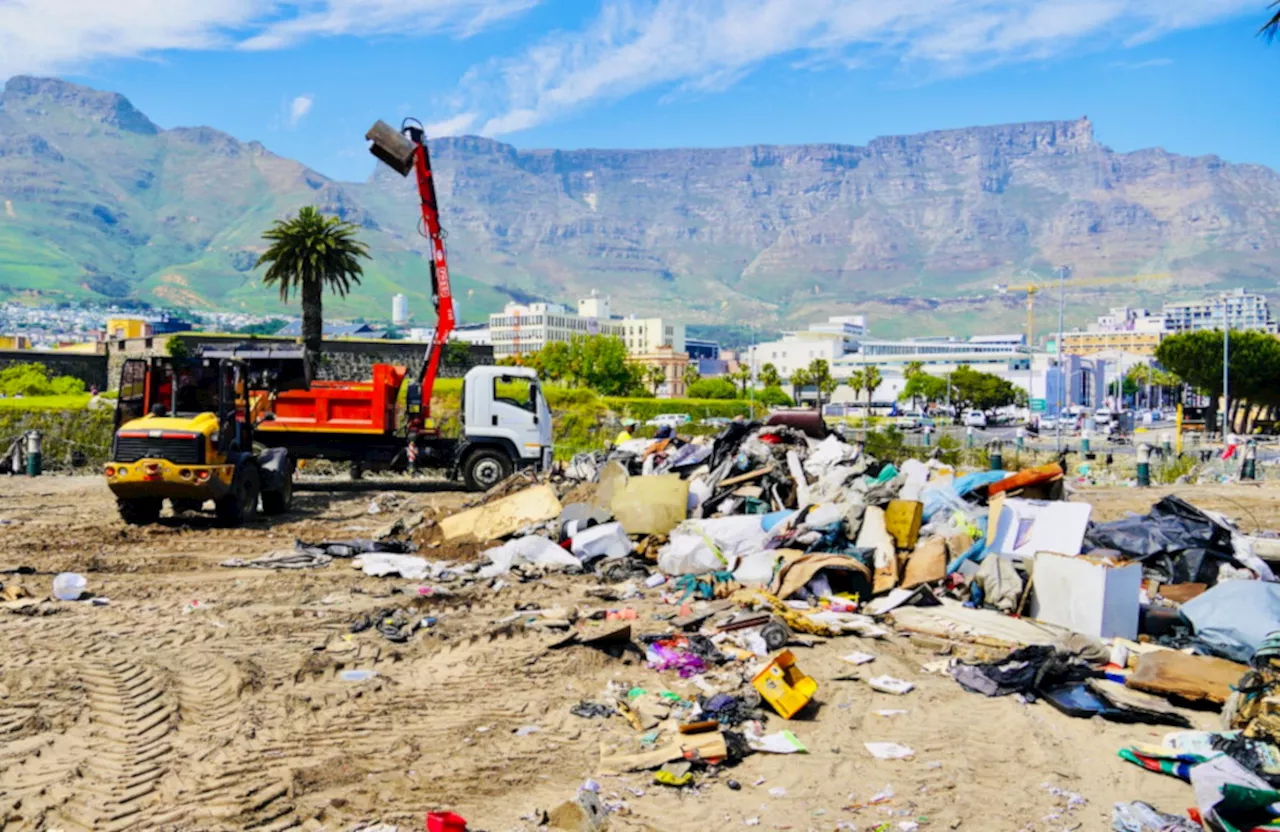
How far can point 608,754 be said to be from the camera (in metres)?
5.71

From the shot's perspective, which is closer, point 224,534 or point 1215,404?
point 224,534

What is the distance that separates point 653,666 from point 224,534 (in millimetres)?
8506

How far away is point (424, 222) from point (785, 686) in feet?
58.9

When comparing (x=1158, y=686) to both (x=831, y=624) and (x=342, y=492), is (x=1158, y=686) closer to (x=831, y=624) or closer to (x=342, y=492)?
(x=831, y=624)

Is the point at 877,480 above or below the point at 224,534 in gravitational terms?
above

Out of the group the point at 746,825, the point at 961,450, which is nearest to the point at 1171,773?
the point at 746,825

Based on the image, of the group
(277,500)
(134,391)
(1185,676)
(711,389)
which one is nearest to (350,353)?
(711,389)

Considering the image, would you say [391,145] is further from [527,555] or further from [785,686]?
[785,686]

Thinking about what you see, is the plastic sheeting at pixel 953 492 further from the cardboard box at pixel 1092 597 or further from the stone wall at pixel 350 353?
the stone wall at pixel 350 353

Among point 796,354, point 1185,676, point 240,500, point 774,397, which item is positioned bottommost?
point 774,397

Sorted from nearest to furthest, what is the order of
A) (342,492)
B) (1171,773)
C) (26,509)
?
1. (1171,773)
2. (26,509)
3. (342,492)

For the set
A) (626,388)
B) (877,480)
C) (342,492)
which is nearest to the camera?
(877,480)

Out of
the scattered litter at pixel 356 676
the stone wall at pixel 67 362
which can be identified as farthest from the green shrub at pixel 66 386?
the scattered litter at pixel 356 676

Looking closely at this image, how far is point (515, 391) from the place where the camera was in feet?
63.8
